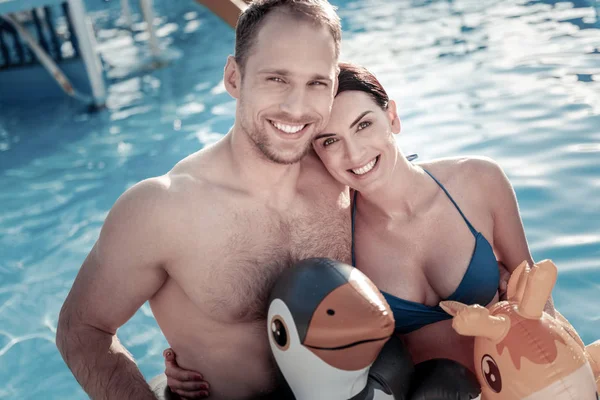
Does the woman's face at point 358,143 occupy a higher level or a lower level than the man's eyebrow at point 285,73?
lower

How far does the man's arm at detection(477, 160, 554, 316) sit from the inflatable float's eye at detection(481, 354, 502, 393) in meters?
0.77

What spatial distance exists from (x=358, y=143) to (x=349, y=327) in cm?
88

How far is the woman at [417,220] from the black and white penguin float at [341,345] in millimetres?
481

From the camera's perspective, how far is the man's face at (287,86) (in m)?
2.40

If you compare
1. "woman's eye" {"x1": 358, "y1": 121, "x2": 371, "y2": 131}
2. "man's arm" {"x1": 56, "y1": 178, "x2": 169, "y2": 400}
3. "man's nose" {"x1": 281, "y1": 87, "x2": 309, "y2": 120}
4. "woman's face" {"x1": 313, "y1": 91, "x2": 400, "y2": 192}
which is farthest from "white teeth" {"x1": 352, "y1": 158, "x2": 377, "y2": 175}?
"man's arm" {"x1": 56, "y1": 178, "x2": 169, "y2": 400}

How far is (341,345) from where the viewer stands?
1968mm

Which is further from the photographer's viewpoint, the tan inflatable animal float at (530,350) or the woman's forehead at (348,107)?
the woman's forehead at (348,107)

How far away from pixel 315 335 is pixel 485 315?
59 centimetres

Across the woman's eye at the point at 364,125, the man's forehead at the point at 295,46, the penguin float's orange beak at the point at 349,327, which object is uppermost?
the man's forehead at the point at 295,46

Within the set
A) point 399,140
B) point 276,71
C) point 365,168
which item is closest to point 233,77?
point 276,71

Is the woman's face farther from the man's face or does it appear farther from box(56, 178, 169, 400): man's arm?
box(56, 178, 169, 400): man's arm

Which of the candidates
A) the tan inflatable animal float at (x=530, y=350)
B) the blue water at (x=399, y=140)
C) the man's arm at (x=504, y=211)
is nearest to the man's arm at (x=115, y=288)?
the tan inflatable animal float at (x=530, y=350)

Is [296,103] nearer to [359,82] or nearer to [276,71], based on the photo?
[276,71]

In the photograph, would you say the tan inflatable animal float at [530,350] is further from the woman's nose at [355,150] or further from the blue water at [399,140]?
the blue water at [399,140]
